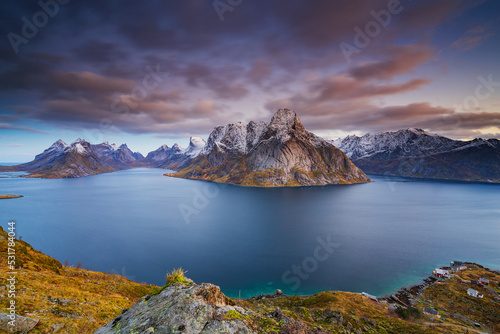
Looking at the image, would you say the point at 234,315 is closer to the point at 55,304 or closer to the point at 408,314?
the point at 55,304

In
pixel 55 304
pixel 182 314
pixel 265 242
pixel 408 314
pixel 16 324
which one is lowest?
pixel 265 242

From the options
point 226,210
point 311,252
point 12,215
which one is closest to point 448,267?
point 311,252

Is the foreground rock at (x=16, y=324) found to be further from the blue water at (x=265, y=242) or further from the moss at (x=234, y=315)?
the blue water at (x=265, y=242)

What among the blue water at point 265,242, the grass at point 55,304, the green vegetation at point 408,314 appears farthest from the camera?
the blue water at point 265,242

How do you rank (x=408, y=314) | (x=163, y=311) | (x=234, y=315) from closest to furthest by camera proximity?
(x=234, y=315), (x=163, y=311), (x=408, y=314)

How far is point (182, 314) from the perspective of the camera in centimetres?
968

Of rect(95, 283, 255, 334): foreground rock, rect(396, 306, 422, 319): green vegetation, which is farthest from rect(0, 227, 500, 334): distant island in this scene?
rect(396, 306, 422, 319): green vegetation

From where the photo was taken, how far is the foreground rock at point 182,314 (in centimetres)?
919

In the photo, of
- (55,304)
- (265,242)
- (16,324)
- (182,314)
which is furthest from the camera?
(265,242)

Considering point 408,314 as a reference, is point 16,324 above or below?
above

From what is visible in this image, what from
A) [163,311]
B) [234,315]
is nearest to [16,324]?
[163,311]

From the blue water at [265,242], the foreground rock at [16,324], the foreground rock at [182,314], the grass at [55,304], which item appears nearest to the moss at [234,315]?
the foreground rock at [182,314]

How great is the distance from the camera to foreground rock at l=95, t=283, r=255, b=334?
362 inches

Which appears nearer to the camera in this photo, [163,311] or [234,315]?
[234,315]
